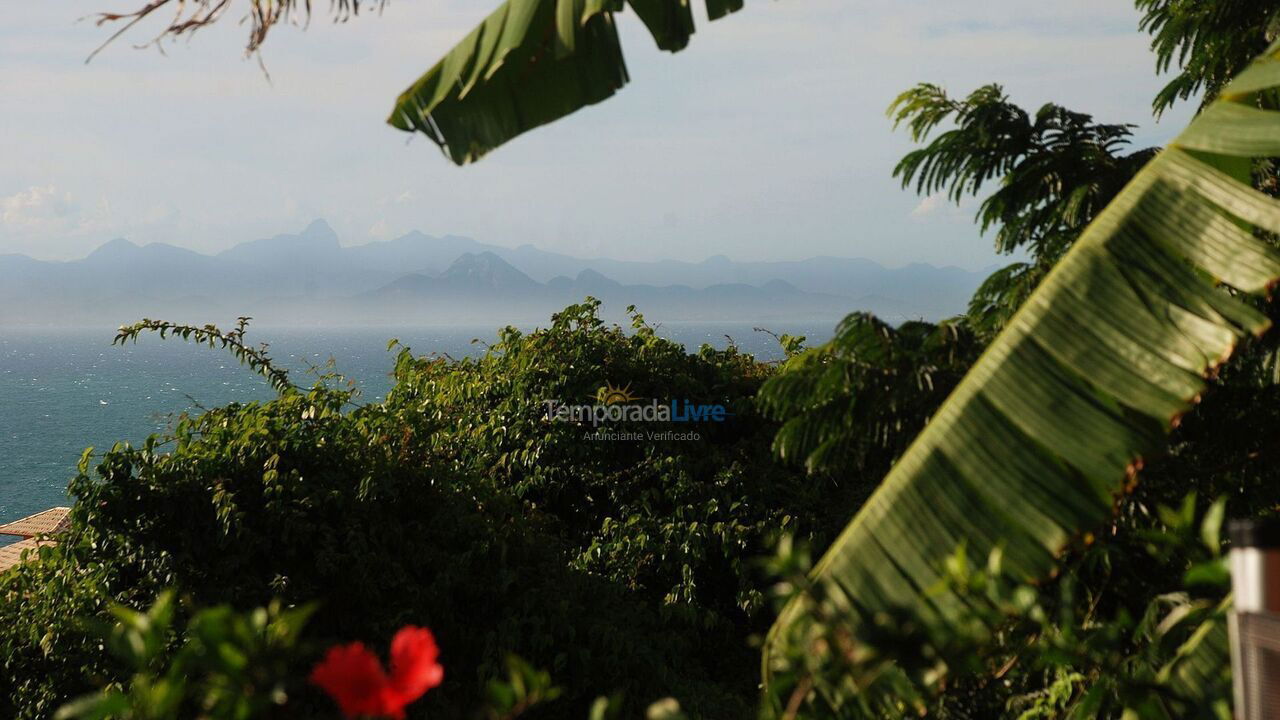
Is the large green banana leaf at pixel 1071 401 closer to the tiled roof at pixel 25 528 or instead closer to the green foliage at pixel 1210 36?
the green foliage at pixel 1210 36

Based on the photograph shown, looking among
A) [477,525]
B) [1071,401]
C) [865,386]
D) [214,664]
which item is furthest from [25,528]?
[1071,401]

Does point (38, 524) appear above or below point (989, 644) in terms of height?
below

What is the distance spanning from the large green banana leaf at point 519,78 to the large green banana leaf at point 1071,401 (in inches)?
57.7

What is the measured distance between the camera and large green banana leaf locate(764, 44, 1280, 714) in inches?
86.4

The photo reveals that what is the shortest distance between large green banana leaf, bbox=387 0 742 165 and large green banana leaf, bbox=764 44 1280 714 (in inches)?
57.7

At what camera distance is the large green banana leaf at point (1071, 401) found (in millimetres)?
2193

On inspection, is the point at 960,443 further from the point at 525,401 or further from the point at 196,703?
the point at 525,401

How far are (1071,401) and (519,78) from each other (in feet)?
6.39

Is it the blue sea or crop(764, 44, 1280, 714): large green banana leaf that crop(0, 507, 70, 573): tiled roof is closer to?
the blue sea

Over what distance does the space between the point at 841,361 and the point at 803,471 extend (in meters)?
4.16

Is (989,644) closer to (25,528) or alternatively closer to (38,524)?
(25,528)

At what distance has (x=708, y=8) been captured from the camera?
312 centimetres

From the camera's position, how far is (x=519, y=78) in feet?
10.2

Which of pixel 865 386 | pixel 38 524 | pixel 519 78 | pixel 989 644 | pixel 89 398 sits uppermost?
pixel 519 78
